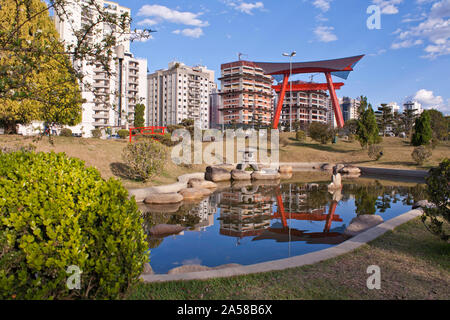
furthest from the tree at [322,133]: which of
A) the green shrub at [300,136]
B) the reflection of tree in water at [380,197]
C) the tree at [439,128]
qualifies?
the reflection of tree in water at [380,197]

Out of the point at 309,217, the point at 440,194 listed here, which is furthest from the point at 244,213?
the point at 440,194

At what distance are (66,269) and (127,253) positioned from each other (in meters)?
0.55

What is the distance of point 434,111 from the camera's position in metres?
52.3

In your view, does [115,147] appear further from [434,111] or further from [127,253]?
[434,111]

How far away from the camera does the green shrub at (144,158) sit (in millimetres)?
14469

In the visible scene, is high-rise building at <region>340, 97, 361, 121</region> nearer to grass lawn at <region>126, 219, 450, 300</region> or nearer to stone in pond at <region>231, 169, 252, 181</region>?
→ stone in pond at <region>231, 169, 252, 181</region>

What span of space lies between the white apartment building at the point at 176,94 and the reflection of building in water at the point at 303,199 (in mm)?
77197

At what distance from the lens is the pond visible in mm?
6492

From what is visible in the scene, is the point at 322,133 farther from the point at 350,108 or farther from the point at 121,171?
the point at 350,108

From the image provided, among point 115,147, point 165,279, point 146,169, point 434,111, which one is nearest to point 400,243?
point 165,279

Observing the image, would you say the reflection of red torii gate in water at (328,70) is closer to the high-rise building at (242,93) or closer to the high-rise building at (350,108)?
the high-rise building at (242,93)

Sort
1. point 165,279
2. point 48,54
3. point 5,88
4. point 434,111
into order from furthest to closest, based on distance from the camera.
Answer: point 434,111 → point 165,279 → point 48,54 → point 5,88
